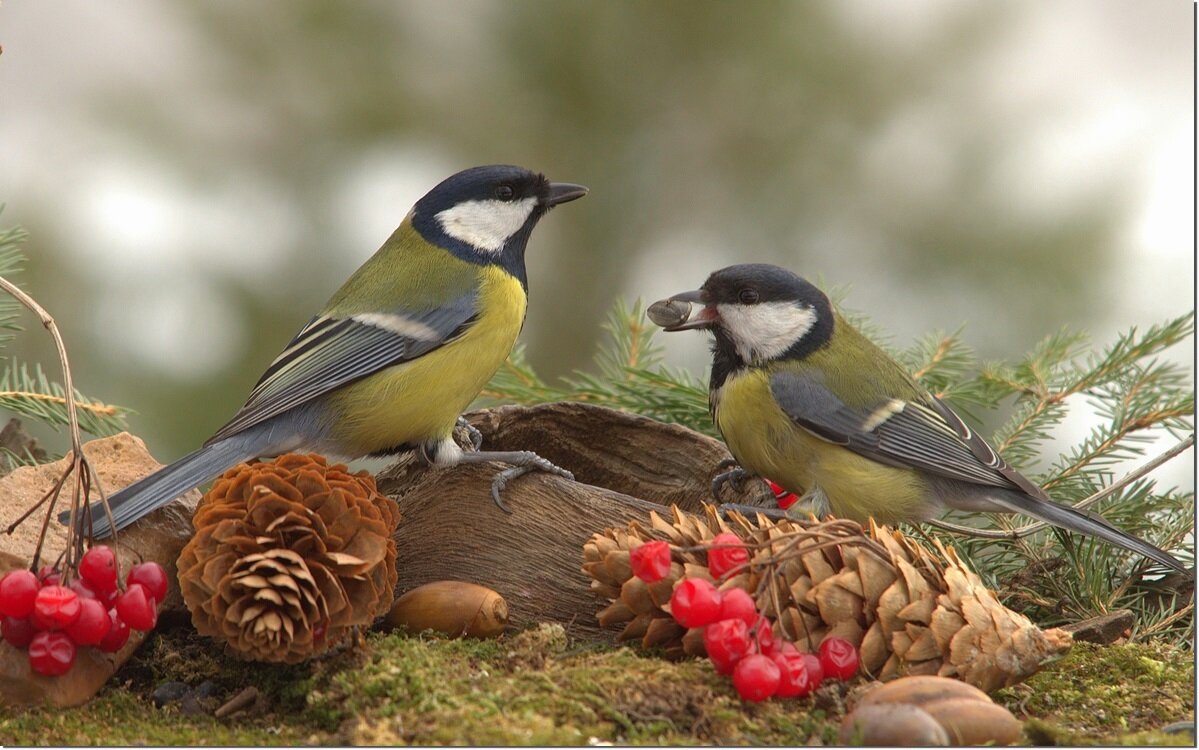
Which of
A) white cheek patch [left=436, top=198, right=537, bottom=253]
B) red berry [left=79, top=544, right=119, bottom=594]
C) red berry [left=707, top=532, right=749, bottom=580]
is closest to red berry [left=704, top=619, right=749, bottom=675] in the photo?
red berry [left=707, top=532, right=749, bottom=580]

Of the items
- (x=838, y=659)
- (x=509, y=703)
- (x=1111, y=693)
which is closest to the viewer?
(x=509, y=703)

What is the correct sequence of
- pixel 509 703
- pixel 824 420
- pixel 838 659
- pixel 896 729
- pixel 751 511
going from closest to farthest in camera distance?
pixel 896 729 → pixel 509 703 → pixel 838 659 → pixel 751 511 → pixel 824 420

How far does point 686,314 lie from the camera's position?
208 cm

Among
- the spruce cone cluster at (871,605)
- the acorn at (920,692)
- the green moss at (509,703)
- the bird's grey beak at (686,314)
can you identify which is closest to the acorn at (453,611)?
the green moss at (509,703)

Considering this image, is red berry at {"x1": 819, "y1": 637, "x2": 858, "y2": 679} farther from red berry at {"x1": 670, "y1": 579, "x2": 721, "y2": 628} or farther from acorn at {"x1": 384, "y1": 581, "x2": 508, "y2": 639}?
acorn at {"x1": 384, "y1": 581, "x2": 508, "y2": 639}

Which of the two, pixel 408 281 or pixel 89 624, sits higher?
pixel 408 281

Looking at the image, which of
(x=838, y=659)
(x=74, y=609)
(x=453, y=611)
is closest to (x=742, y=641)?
(x=838, y=659)

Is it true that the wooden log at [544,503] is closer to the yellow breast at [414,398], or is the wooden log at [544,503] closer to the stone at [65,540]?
the yellow breast at [414,398]

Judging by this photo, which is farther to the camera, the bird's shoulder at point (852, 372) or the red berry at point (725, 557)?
the bird's shoulder at point (852, 372)

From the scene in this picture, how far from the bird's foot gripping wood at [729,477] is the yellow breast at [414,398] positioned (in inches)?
17.8

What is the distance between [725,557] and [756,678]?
0.19 metres

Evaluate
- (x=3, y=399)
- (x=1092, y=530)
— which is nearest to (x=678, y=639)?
(x=1092, y=530)

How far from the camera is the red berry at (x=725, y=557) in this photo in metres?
1.35

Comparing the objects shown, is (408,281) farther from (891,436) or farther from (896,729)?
(896,729)
